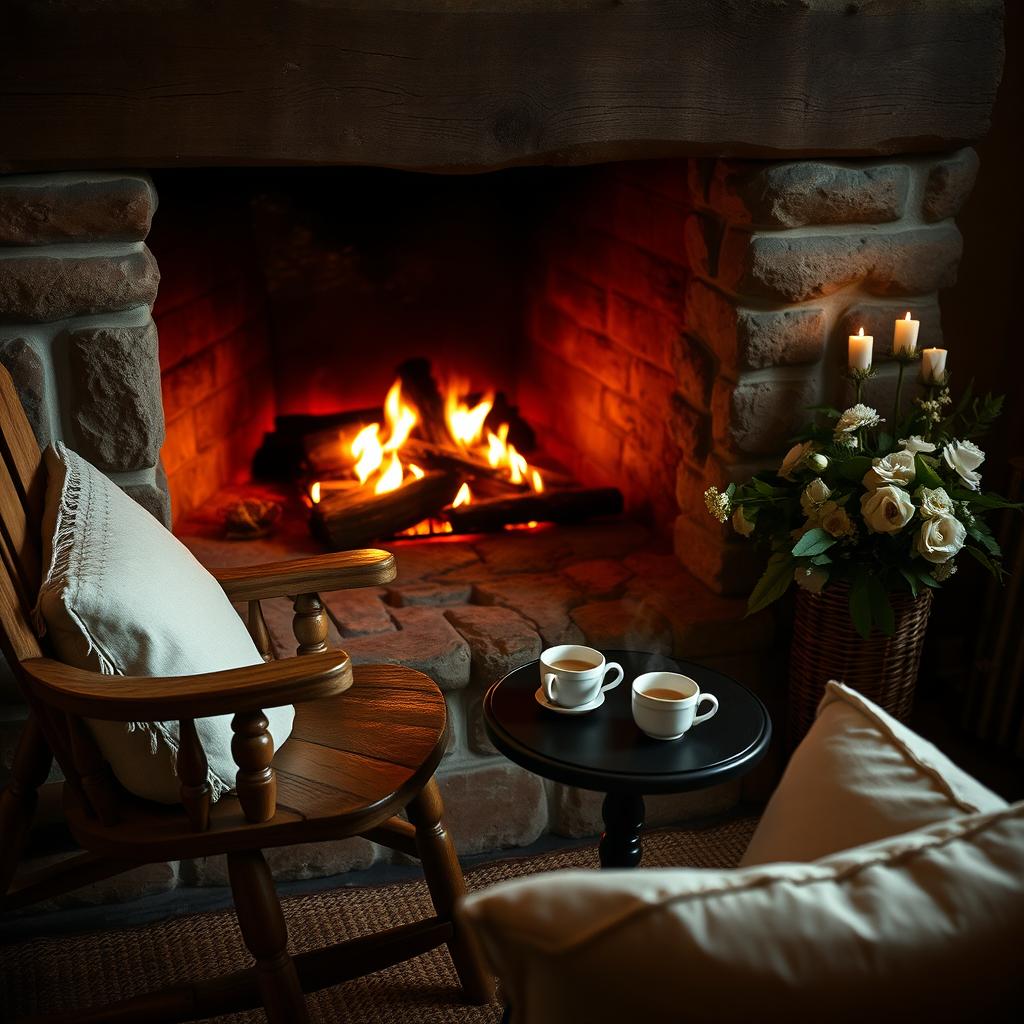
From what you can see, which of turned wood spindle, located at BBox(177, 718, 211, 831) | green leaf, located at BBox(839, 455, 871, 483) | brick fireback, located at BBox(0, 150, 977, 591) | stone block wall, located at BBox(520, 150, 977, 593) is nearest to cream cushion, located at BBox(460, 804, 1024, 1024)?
turned wood spindle, located at BBox(177, 718, 211, 831)

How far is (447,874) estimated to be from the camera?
68.1 inches

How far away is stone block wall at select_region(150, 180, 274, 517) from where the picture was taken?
2416mm

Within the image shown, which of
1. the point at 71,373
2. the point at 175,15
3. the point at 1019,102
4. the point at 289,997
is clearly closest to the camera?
the point at 289,997

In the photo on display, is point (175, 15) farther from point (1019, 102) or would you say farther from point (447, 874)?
point (1019, 102)

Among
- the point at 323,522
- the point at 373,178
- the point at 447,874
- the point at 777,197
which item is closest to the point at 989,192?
the point at 777,197

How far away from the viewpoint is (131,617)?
141cm

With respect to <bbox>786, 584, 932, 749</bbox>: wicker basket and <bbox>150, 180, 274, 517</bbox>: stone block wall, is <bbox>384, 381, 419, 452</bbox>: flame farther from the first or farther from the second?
<bbox>786, 584, 932, 749</bbox>: wicker basket

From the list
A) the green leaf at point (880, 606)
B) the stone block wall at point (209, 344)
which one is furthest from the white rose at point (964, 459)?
the stone block wall at point (209, 344)

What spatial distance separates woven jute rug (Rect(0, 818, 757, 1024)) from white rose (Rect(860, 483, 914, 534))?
2.22 ft

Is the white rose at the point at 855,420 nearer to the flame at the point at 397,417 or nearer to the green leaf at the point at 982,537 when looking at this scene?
the green leaf at the point at 982,537

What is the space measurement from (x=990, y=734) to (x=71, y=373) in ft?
6.14

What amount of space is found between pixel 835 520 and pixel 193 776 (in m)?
1.07

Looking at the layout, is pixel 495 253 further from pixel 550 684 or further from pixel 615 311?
pixel 550 684

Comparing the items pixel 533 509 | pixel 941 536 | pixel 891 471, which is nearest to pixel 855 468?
pixel 891 471
